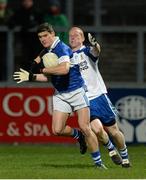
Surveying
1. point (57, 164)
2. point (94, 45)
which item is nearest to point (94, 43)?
point (94, 45)

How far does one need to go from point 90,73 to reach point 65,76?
78 cm

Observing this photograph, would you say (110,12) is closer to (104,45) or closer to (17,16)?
(104,45)

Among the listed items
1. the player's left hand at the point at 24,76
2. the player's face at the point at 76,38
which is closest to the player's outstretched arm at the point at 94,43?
the player's face at the point at 76,38

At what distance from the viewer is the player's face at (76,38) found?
551 inches

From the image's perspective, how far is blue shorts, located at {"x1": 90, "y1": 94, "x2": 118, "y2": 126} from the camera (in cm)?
1426

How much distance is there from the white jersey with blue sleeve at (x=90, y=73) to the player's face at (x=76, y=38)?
87 mm

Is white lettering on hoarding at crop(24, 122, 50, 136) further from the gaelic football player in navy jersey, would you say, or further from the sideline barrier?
the gaelic football player in navy jersey

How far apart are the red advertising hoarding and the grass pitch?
26 centimetres

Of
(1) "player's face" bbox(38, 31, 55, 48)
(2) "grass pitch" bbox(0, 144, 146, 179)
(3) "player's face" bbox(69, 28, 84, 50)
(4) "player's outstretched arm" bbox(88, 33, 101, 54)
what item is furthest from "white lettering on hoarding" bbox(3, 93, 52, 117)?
(1) "player's face" bbox(38, 31, 55, 48)

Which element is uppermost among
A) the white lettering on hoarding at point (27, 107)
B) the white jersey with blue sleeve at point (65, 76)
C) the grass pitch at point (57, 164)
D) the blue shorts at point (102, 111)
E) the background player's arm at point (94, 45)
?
the background player's arm at point (94, 45)

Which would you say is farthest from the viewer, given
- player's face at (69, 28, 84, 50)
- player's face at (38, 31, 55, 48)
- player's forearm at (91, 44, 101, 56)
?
player's face at (69, 28, 84, 50)

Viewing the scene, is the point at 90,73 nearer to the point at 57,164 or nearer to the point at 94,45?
the point at 94,45

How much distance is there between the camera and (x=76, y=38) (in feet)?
46.1

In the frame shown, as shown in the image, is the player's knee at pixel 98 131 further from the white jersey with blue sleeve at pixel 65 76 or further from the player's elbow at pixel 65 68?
the player's elbow at pixel 65 68
